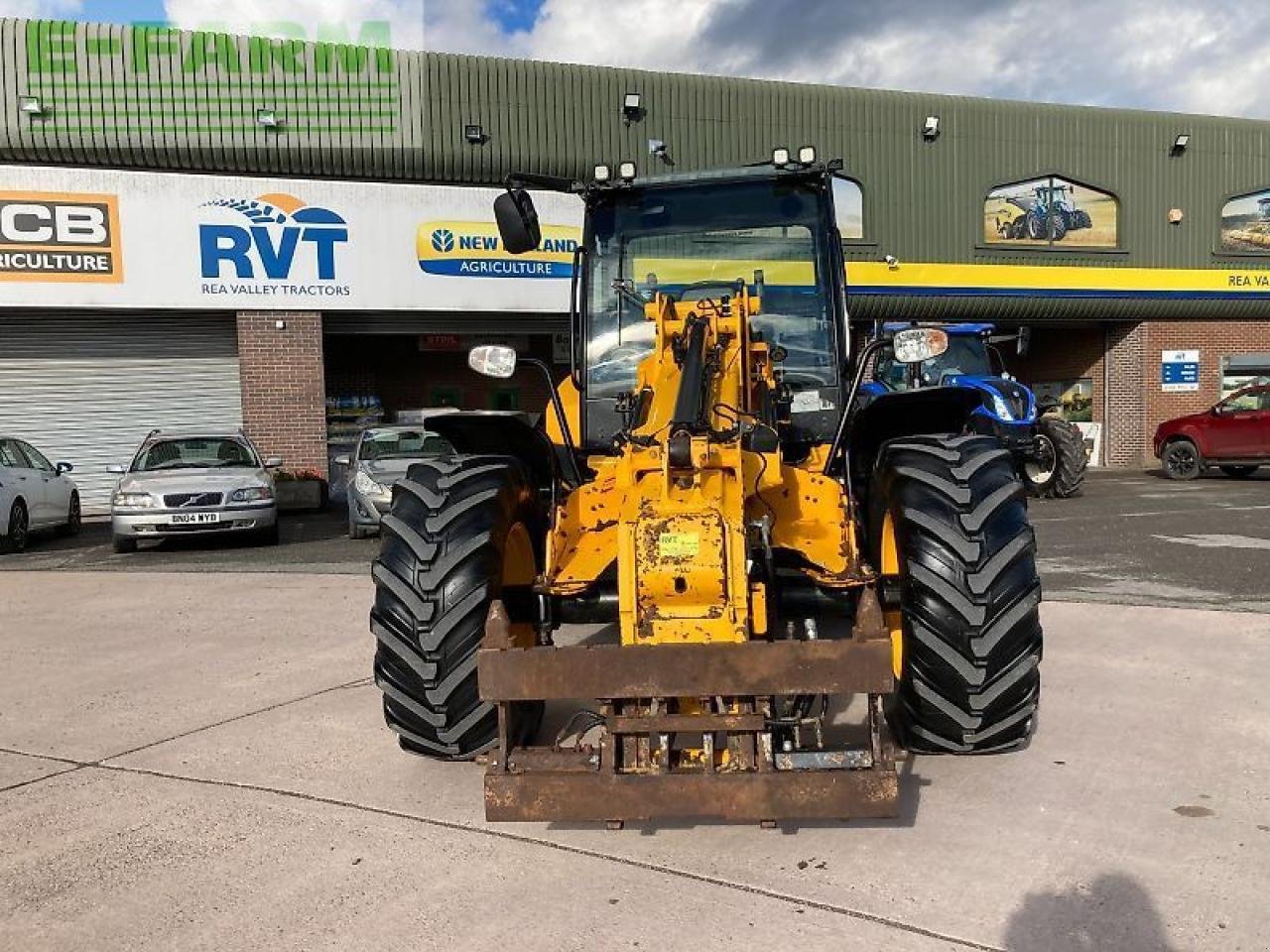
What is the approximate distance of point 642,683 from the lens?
331 cm

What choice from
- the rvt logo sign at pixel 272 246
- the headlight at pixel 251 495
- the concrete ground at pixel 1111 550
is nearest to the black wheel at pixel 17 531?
the concrete ground at pixel 1111 550

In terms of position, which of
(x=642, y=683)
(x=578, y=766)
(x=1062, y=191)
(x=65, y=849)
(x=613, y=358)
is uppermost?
(x=1062, y=191)

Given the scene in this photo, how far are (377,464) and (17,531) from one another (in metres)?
4.31

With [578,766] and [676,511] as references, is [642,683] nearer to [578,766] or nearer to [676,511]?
[578,766]

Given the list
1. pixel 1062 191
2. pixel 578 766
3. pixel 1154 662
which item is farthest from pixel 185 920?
pixel 1062 191

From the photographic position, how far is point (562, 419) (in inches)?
194

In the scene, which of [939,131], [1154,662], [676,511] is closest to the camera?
[676,511]

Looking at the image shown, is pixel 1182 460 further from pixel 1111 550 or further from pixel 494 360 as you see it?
pixel 494 360

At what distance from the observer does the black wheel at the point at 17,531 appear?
12416mm

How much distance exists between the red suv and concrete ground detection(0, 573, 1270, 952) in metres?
13.0

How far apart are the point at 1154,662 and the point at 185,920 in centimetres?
507

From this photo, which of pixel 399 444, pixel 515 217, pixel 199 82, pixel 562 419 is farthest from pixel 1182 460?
pixel 199 82

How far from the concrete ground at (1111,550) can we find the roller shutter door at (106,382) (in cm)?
166

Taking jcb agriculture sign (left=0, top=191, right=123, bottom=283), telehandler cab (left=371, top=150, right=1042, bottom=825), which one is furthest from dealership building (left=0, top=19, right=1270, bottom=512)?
telehandler cab (left=371, top=150, right=1042, bottom=825)
